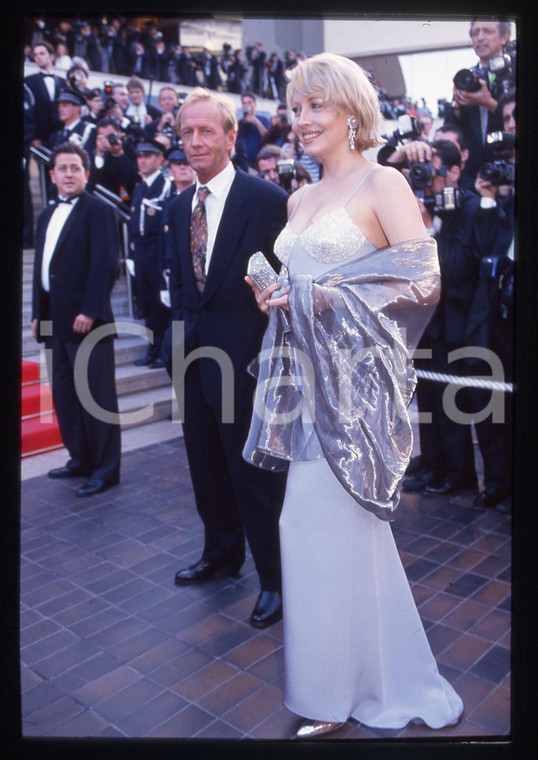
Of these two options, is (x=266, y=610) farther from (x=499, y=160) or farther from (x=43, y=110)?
(x=43, y=110)

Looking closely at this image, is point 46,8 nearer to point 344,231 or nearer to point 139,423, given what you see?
point 344,231

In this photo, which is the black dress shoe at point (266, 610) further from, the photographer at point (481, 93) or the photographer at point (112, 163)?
the photographer at point (112, 163)

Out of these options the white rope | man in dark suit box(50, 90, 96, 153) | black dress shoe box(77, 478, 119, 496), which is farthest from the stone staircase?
the white rope

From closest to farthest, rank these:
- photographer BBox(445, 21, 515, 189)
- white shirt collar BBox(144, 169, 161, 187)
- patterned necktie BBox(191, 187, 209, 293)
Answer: photographer BBox(445, 21, 515, 189)
patterned necktie BBox(191, 187, 209, 293)
white shirt collar BBox(144, 169, 161, 187)

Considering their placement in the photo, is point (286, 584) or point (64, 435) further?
point (64, 435)

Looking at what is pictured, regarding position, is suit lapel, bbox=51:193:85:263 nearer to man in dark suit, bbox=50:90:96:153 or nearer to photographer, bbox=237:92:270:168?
man in dark suit, bbox=50:90:96:153

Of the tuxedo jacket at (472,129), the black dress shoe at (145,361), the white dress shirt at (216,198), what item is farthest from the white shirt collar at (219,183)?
the black dress shoe at (145,361)

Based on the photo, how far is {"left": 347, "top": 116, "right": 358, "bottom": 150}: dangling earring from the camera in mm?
2117

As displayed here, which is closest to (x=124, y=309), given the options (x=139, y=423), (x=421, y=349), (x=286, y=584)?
(x=139, y=423)

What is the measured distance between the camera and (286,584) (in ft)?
7.25

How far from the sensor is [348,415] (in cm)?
210

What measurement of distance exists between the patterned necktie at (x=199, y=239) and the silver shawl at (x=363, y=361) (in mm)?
890

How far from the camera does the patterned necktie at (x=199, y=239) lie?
2.91 metres

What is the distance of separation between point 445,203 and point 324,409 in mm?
2192
